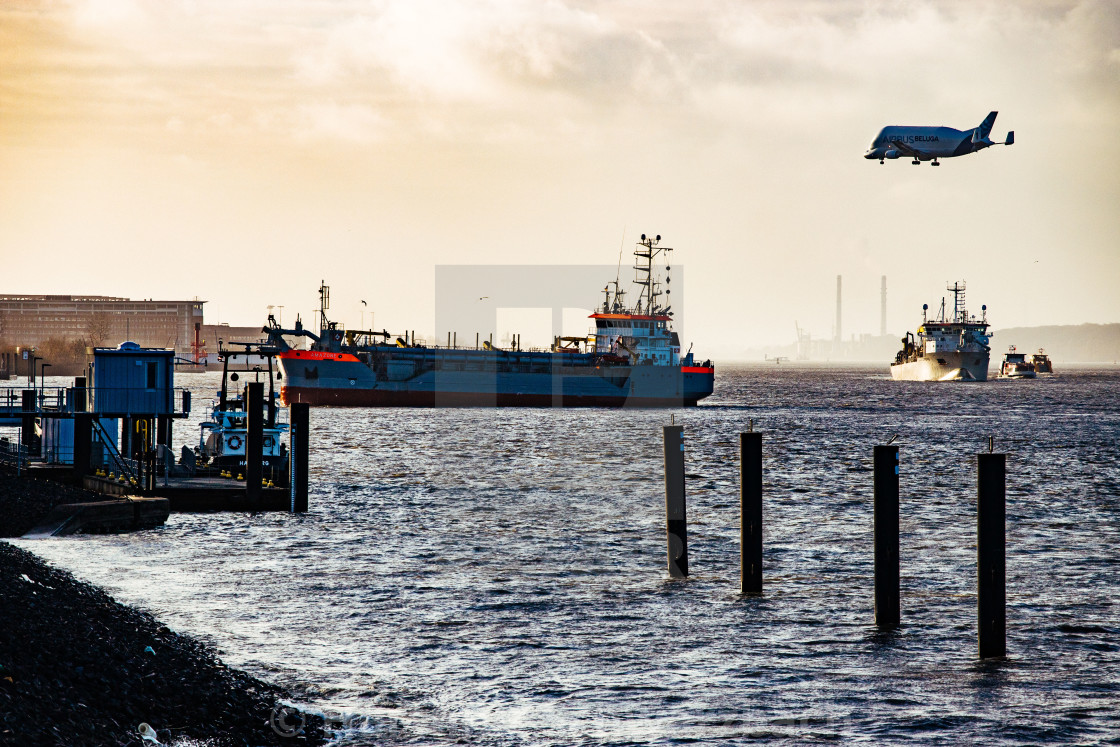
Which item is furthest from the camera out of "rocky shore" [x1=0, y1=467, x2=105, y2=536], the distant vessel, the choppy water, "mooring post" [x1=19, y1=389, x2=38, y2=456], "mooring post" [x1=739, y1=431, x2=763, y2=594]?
the distant vessel

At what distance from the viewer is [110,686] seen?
10469mm

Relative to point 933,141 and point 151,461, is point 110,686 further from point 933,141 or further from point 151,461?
point 933,141

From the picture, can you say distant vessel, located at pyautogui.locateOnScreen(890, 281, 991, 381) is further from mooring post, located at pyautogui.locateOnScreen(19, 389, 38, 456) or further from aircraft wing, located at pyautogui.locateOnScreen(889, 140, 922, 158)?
mooring post, located at pyautogui.locateOnScreen(19, 389, 38, 456)

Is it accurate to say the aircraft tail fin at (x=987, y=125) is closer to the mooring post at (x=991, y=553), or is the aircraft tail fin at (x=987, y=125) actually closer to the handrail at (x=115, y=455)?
the handrail at (x=115, y=455)

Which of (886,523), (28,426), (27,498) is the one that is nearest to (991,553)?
(886,523)

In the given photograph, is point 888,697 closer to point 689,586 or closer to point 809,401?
point 689,586

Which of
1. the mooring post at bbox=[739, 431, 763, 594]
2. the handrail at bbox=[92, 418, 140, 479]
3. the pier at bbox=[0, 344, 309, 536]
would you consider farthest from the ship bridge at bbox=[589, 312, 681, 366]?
the mooring post at bbox=[739, 431, 763, 594]

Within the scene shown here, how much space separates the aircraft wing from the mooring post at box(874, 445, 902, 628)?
8112cm

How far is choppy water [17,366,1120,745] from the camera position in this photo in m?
12.2

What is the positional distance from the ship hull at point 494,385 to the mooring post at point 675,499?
70156 millimetres

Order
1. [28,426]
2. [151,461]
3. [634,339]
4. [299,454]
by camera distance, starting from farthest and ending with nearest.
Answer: [634,339] → [28,426] → [299,454] → [151,461]

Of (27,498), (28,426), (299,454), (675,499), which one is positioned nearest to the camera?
(675,499)

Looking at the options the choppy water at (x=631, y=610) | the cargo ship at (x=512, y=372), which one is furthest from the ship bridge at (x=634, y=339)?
the choppy water at (x=631, y=610)

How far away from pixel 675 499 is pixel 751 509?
163 cm
